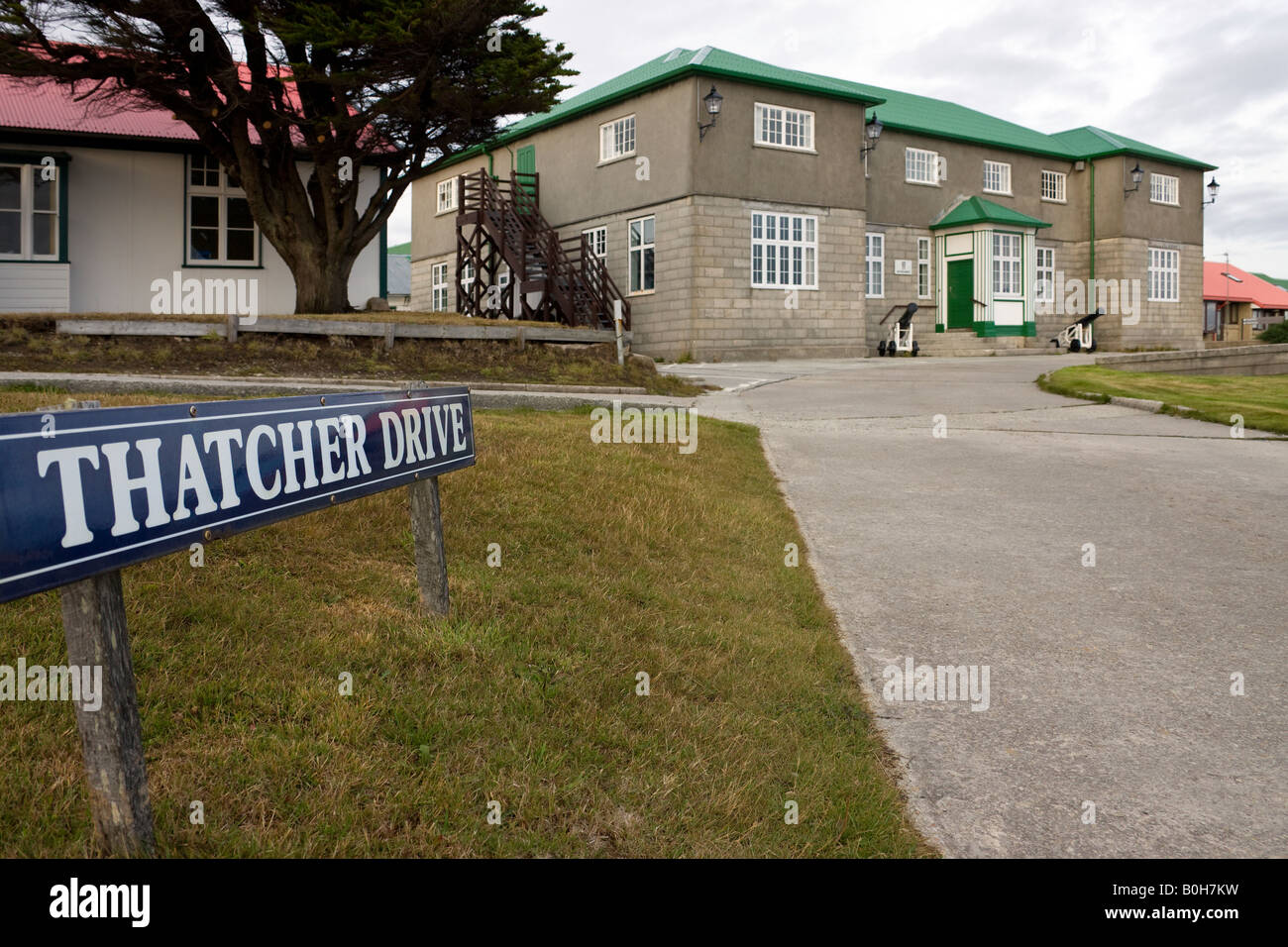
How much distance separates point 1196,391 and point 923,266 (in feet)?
58.3

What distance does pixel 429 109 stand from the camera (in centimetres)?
1759

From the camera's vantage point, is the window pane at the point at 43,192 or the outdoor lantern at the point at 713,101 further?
the outdoor lantern at the point at 713,101

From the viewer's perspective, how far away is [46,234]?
18516 mm

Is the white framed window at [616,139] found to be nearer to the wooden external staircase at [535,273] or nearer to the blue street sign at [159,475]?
the wooden external staircase at [535,273]

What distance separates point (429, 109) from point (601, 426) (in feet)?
32.0

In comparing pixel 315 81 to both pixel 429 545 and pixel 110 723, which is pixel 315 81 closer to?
pixel 429 545

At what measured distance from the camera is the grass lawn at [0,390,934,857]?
3232 mm

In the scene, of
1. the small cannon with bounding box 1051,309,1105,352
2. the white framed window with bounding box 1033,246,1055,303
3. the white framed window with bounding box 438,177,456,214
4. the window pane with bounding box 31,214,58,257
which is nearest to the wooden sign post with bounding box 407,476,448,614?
the window pane with bounding box 31,214,58,257

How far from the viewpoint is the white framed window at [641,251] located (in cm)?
2989

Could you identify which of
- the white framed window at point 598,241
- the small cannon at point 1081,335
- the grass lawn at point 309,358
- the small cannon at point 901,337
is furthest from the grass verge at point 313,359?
the small cannon at point 1081,335

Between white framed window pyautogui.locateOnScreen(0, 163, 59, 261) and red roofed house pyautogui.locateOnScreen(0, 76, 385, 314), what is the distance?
0.06 ft

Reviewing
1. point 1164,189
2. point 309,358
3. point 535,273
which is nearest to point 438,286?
point 535,273

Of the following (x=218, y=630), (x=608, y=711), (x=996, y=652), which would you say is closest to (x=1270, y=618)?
(x=996, y=652)

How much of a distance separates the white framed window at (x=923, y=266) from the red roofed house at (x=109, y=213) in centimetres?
2168
